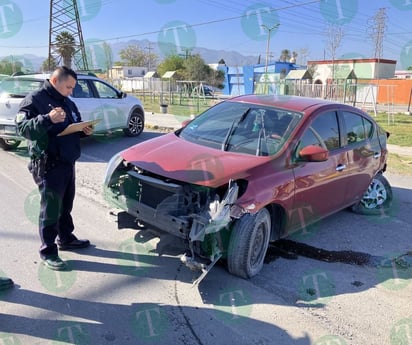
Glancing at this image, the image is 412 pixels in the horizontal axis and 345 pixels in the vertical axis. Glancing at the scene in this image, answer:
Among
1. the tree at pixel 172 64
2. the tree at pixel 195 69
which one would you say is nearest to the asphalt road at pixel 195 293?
the tree at pixel 195 69

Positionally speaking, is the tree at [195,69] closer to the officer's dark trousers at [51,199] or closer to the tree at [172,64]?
the tree at [172,64]

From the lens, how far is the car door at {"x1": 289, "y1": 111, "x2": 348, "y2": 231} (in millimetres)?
4234

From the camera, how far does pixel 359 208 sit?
5926 mm

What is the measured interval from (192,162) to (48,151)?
4.37ft

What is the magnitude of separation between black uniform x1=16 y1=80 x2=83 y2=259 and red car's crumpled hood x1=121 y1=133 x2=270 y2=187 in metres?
0.70

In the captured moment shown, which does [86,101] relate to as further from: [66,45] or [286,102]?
[66,45]

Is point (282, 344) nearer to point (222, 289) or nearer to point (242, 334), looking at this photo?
point (242, 334)

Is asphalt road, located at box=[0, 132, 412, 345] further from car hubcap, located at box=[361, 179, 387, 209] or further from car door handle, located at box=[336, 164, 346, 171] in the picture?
car hubcap, located at box=[361, 179, 387, 209]

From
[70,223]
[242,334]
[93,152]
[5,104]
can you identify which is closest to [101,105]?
[93,152]

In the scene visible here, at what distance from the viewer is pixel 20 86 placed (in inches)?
329

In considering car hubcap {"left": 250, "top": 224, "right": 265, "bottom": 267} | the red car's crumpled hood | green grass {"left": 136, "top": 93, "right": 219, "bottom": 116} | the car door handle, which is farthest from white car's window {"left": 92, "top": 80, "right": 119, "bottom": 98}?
green grass {"left": 136, "top": 93, "right": 219, "bottom": 116}

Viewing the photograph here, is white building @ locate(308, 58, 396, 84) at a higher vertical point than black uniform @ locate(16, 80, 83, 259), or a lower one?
higher

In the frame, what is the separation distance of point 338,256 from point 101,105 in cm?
726

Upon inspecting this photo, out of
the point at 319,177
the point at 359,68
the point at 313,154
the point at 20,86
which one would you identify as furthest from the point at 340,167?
the point at 359,68
